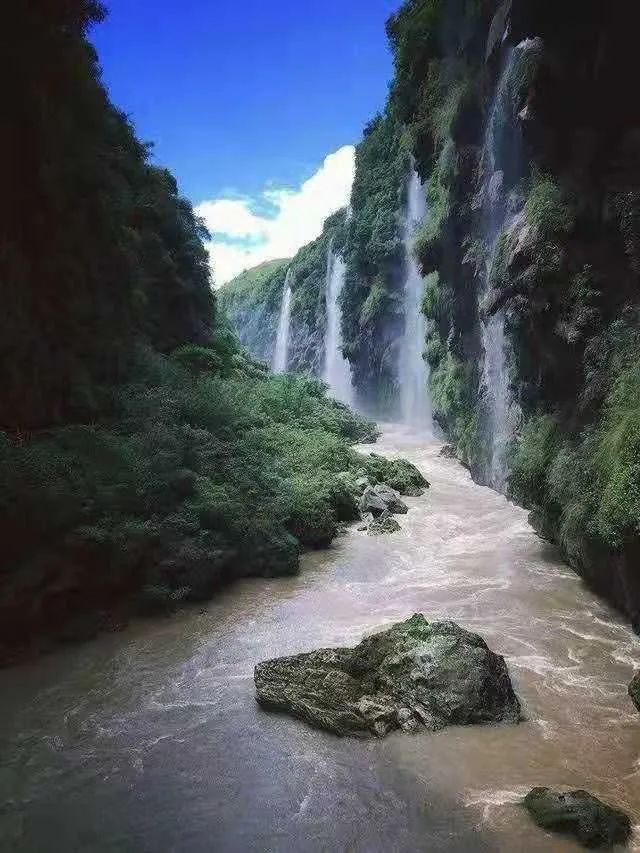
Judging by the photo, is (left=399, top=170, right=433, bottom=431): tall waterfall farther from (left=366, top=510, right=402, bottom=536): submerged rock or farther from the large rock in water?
the large rock in water

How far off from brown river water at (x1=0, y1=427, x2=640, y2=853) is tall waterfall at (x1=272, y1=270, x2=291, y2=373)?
46193mm

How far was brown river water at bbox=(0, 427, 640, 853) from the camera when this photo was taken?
525 cm

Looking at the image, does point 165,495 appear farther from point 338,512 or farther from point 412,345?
point 412,345

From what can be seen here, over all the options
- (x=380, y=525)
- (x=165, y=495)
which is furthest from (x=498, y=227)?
(x=165, y=495)

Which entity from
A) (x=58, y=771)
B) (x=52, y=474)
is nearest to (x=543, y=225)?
(x=52, y=474)

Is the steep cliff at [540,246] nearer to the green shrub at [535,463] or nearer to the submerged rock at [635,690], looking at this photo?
the green shrub at [535,463]

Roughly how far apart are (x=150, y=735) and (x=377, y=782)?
8.92 feet

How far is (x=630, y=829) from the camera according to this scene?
4.99 meters

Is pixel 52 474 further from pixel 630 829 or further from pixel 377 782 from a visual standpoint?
pixel 630 829

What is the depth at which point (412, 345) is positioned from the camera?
113 ft

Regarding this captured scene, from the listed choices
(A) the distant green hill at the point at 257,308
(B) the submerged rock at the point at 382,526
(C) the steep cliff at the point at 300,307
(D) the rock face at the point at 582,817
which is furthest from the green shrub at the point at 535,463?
(A) the distant green hill at the point at 257,308

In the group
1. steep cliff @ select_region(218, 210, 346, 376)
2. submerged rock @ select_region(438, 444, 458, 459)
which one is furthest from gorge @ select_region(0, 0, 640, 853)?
steep cliff @ select_region(218, 210, 346, 376)

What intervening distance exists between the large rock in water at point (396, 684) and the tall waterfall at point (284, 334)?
48527 millimetres

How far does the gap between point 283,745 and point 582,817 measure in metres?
3.13
